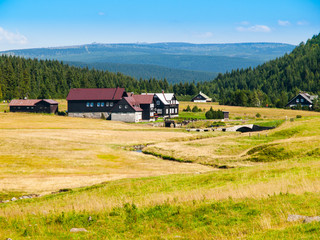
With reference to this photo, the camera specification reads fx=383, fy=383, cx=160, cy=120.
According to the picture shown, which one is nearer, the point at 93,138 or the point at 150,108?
the point at 93,138

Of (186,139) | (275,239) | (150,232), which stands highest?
(275,239)

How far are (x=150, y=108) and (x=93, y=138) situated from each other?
165 feet

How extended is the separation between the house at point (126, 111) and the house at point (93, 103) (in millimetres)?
7878

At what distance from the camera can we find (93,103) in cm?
12888

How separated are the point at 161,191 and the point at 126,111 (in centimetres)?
9372

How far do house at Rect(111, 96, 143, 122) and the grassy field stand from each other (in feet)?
173

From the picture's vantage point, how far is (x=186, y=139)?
262 feet

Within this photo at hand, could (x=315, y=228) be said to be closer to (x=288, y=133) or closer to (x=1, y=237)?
(x=1, y=237)

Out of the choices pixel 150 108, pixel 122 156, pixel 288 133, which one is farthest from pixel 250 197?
pixel 150 108

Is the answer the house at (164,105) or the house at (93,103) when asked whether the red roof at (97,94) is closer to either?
the house at (93,103)

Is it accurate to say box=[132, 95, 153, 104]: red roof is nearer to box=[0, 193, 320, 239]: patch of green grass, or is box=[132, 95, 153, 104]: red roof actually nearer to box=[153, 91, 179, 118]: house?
box=[153, 91, 179, 118]: house

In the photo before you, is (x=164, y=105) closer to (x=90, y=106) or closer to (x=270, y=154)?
(x=90, y=106)

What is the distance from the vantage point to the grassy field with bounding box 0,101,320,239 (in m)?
15.7

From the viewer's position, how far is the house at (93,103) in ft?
421
